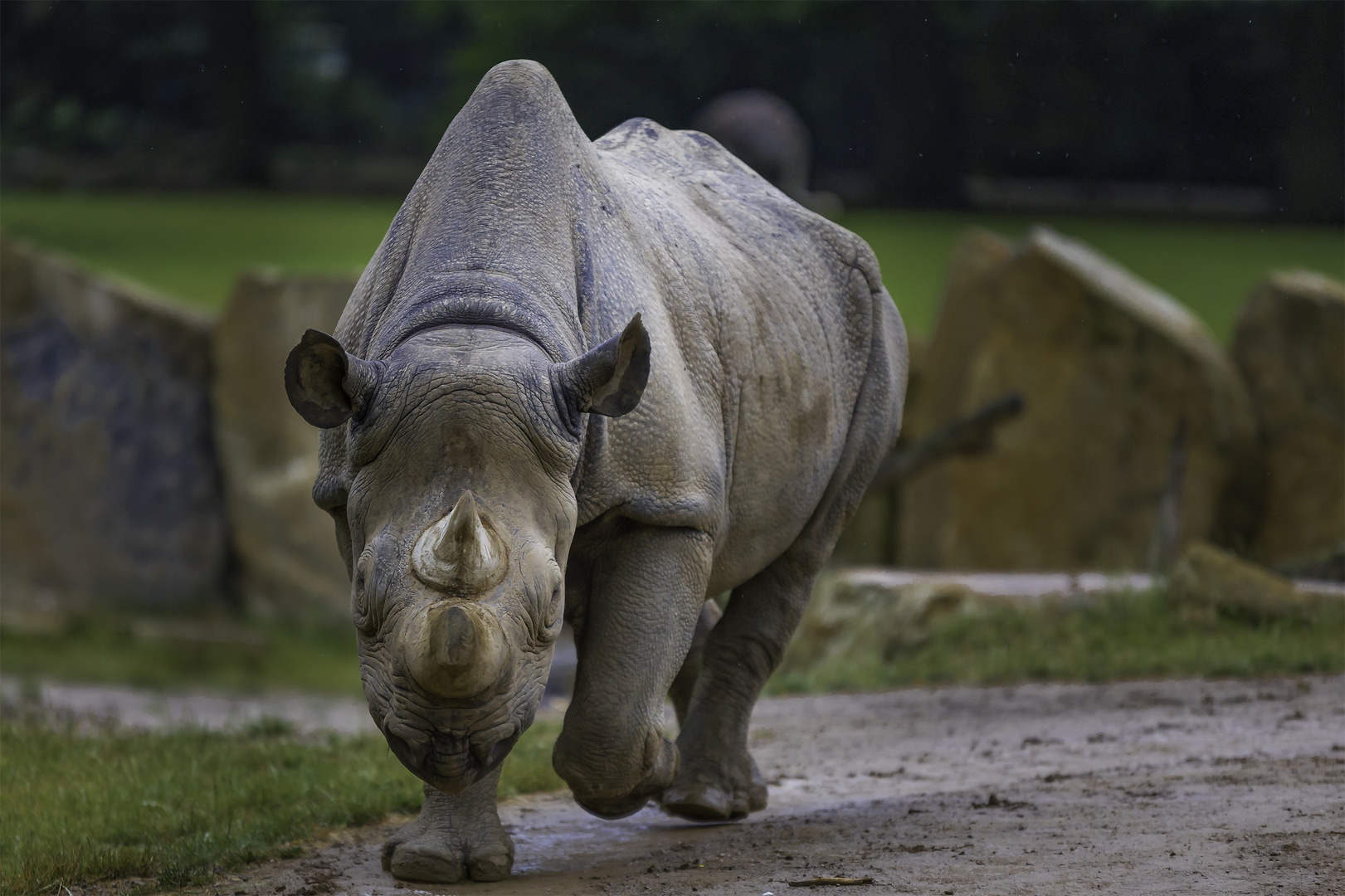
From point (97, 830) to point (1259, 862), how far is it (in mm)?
2921

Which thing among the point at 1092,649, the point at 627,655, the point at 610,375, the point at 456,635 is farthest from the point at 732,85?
the point at 456,635

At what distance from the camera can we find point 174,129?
16.5 meters

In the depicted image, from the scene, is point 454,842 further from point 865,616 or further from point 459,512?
point 865,616

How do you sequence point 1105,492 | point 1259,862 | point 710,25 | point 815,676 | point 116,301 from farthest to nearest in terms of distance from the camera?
1. point 710,25
2. point 116,301
3. point 1105,492
4. point 815,676
5. point 1259,862

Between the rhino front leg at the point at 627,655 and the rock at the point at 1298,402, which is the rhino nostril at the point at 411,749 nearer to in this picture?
the rhino front leg at the point at 627,655

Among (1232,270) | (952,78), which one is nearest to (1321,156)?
→ (1232,270)

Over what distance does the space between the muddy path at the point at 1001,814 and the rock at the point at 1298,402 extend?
5.15 m

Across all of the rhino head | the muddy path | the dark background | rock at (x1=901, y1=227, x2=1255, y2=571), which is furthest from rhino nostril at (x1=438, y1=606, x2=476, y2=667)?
the dark background

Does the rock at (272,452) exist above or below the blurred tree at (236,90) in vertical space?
below

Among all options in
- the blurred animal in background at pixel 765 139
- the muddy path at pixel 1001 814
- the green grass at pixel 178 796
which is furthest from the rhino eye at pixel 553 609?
the blurred animal in background at pixel 765 139

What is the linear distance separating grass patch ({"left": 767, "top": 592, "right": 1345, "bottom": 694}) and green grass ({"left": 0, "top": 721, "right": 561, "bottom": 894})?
2008 millimetres

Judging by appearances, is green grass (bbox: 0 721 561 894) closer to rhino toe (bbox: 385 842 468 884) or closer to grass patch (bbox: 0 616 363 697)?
rhino toe (bbox: 385 842 468 884)

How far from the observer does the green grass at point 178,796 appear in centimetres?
411

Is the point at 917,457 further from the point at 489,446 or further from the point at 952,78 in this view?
the point at 489,446
